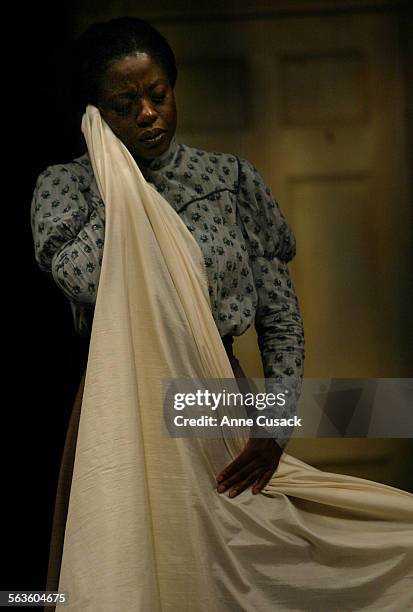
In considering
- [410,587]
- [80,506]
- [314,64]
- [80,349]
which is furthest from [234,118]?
[410,587]

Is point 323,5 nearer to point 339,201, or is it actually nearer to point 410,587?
point 339,201

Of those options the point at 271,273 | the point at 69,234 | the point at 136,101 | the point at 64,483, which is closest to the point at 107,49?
the point at 136,101

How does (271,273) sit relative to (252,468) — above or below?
above

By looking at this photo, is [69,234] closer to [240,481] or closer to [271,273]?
[271,273]

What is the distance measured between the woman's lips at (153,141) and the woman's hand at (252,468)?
45 cm

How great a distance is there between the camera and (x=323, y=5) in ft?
4.64

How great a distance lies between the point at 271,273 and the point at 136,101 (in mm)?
319

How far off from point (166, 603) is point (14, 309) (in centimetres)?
47

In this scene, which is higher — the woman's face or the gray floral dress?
the woman's face

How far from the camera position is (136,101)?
4.38ft

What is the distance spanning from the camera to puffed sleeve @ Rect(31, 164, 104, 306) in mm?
1274

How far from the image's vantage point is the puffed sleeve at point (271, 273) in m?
1.35

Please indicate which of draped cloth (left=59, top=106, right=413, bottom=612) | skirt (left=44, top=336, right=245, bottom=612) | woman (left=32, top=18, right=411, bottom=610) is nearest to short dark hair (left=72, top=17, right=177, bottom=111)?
woman (left=32, top=18, right=411, bottom=610)

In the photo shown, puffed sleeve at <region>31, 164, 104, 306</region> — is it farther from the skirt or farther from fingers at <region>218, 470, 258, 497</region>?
fingers at <region>218, 470, 258, 497</region>
